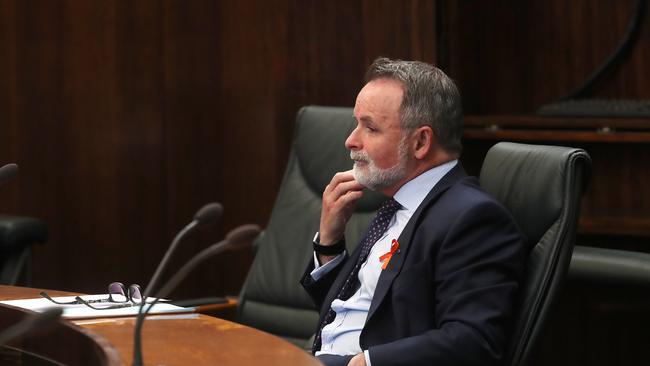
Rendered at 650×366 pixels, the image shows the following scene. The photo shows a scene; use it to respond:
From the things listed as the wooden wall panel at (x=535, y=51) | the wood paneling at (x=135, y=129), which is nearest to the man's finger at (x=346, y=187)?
the wooden wall panel at (x=535, y=51)

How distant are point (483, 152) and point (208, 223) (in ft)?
6.99

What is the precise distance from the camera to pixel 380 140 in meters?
2.42

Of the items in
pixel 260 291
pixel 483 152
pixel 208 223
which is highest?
pixel 208 223

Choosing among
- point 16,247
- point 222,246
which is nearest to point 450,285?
point 222,246

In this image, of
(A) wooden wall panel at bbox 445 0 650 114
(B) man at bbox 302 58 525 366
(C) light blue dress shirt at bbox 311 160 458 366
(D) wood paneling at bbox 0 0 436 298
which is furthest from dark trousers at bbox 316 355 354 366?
(D) wood paneling at bbox 0 0 436 298

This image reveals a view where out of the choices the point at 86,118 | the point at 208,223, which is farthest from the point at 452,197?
the point at 86,118

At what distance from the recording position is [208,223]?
69.0 inches

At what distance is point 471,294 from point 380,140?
454mm

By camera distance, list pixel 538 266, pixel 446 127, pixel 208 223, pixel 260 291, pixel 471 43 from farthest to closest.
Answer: pixel 471 43 < pixel 260 291 < pixel 446 127 < pixel 538 266 < pixel 208 223

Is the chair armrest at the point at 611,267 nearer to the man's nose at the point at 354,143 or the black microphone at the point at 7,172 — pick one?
the man's nose at the point at 354,143

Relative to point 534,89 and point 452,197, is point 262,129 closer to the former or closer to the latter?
point 534,89

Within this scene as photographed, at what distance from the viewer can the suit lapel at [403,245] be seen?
2.26 meters

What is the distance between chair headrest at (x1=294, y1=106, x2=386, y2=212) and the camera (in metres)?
3.03

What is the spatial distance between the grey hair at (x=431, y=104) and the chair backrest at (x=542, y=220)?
183mm
